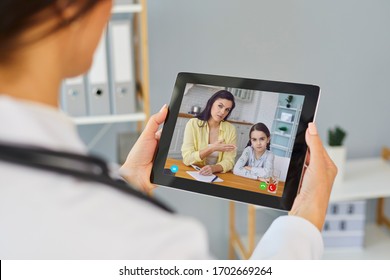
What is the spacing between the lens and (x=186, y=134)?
1.16m

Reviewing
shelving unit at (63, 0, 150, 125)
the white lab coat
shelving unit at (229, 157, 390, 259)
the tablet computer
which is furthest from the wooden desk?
shelving unit at (229, 157, 390, 259)

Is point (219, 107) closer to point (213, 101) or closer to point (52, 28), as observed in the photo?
point (213, 101)

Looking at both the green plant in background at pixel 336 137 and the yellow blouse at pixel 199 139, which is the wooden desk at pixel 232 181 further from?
the green plant in background at pixel 336 137

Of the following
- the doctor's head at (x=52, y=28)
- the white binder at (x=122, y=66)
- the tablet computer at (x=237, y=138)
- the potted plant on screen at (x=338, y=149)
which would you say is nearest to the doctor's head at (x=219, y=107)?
the tablet computer at (x=237, y=138)

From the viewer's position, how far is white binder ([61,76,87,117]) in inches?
74.5

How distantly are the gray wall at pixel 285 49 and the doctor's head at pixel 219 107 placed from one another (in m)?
1.04

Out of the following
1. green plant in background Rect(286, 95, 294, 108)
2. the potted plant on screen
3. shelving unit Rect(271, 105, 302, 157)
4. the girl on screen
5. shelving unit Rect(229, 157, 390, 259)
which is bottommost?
shelving unit Rect(229, 157, 390, 259)

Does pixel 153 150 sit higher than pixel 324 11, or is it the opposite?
pixel 324 11

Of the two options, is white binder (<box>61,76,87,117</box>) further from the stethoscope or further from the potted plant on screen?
the stethoscope

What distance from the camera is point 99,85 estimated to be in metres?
1.91

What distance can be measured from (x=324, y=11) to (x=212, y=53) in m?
0.44
